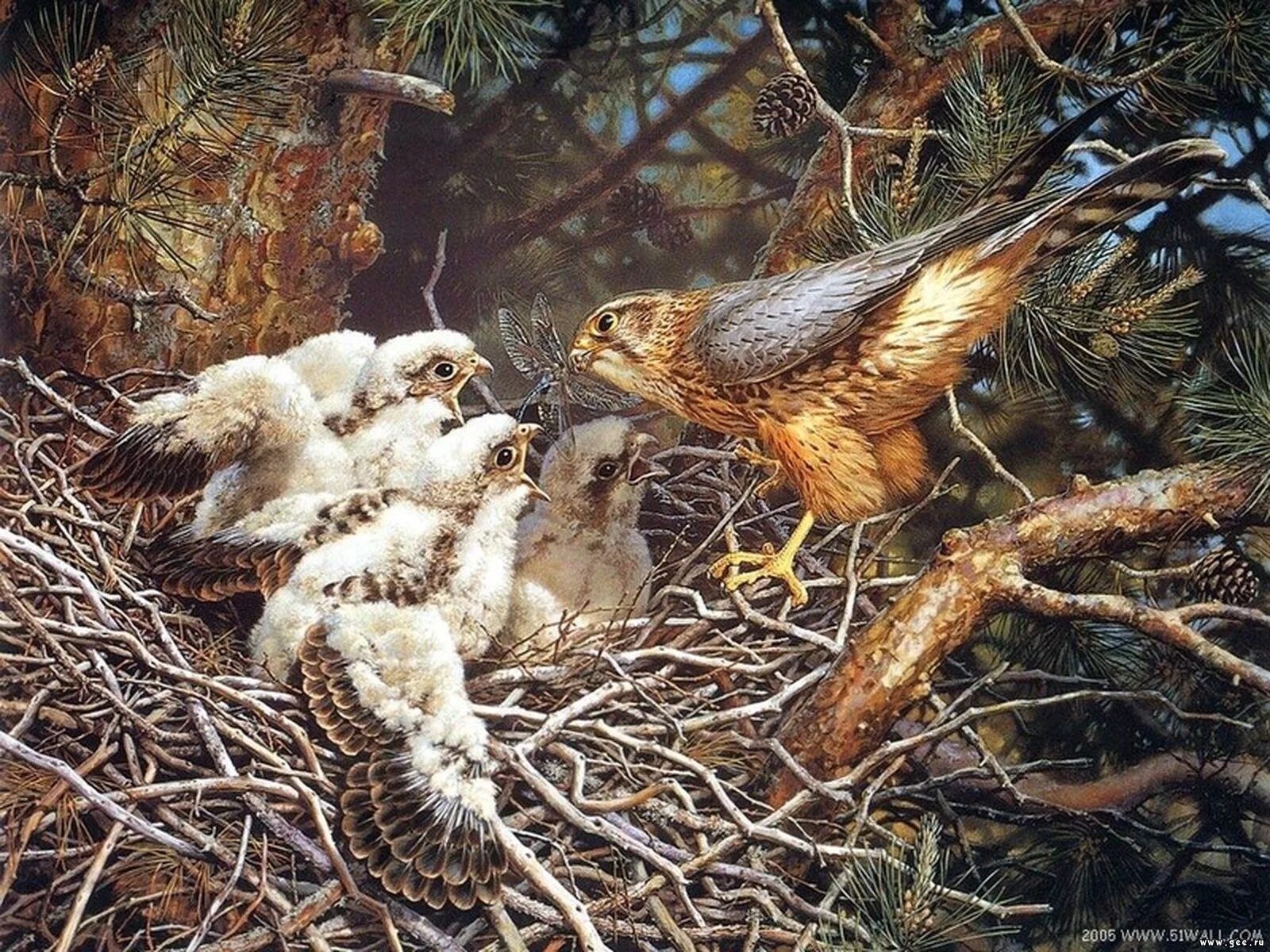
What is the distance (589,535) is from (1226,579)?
81 cm

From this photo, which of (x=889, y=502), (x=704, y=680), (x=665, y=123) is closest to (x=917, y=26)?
(x=665, y=123)

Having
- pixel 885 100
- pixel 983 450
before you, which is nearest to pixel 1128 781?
pixel 983 450

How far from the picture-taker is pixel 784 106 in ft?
5.48

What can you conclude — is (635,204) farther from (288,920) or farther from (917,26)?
(288,920)

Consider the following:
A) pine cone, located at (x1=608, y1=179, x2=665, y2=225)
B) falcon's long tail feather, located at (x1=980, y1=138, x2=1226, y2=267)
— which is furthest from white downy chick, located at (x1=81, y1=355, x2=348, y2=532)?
falcon's long tail feather, located at (x1=980, y1=138, x2=1226, y2=267)

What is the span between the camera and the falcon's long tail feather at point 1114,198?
1549mm

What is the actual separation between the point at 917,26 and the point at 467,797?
115cm

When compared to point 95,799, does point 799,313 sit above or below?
above

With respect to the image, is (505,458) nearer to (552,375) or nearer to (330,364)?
(552,375)

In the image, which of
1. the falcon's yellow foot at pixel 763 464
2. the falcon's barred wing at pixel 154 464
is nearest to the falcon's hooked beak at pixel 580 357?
the falcon's yellow foot at pixel 763 464

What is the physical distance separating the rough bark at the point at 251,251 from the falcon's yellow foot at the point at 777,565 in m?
0.66

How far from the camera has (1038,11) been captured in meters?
1.64

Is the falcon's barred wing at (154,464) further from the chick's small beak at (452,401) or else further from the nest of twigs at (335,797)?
the chick's small beak at (452,401)

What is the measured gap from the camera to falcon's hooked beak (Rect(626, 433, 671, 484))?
1664 mm
